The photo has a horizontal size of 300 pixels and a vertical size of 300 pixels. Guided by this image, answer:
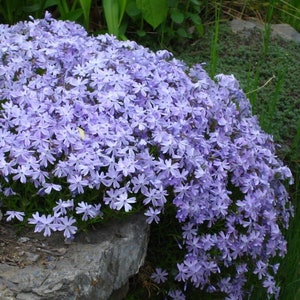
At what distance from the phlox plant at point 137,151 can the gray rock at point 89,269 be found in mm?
78

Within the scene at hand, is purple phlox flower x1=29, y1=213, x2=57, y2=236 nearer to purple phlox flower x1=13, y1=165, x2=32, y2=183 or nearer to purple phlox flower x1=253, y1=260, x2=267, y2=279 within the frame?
purple phlox flower x1=13, y1=165, x2=32, y2=183

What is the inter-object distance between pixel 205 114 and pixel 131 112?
0.32 m

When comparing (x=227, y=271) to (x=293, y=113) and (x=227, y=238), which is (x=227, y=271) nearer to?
(x=227, y=238)

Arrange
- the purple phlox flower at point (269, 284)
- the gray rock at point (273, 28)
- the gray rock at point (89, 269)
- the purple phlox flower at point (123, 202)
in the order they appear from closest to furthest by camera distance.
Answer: the gray rock at point (89, 269), the purple phlox flower at point (123, 202), the purple phlox flower at point (269, 284), the gray rock at point (273, 28)

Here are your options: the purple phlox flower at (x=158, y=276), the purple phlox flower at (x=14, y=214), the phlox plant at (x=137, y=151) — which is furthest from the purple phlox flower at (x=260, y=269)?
the purple phlox flower at (x=14, y=214)

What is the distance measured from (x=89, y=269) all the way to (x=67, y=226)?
15 cm

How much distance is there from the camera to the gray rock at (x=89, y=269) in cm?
203

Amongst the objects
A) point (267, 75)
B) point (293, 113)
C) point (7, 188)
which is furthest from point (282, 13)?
point (7, 188)

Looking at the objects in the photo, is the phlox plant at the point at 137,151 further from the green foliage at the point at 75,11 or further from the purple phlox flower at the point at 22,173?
the green foliage at the point at 75,11

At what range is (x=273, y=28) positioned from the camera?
15.2 ft

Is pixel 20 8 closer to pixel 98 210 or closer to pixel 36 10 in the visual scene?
pixel 36 10

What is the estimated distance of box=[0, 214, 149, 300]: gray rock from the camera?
203cm

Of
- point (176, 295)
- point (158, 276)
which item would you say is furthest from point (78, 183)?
point (176, 295)

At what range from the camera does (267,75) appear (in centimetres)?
404
